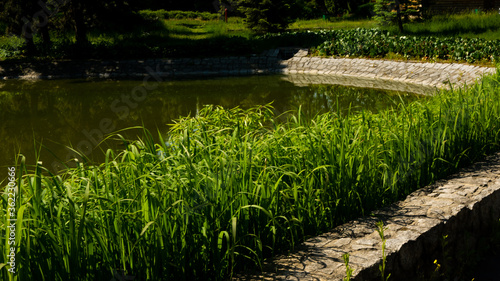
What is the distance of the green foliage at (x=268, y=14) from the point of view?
78.6ft

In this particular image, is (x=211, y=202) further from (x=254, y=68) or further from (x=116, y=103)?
(x=254, y=68)

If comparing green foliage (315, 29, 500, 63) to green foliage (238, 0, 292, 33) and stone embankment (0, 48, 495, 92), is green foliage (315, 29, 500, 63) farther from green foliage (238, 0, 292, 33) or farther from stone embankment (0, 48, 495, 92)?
green foliage (238, 0, 292, 33)

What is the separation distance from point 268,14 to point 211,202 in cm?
2175

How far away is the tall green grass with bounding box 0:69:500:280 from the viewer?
2932mm

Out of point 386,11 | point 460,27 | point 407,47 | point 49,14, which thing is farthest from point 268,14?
point 49,14

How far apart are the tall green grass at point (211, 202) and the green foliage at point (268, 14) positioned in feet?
64.8

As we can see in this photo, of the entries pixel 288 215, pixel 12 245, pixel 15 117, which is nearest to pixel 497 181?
pixel 288 215

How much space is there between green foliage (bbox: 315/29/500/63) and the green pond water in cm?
307

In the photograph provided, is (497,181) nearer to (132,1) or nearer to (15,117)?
(15,117)

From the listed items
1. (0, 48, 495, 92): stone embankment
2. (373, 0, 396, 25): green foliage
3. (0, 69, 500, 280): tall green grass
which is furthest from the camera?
(373, 0, 396, 25): green foliage

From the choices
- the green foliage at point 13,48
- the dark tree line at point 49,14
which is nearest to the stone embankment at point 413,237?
the dark tree line at point 49,14

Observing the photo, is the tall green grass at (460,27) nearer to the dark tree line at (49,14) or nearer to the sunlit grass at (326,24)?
the sunlit grass at (326,24)

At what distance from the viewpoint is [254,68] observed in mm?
19578

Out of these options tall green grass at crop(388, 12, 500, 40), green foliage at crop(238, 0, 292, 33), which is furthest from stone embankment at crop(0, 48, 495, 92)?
green foliage at crop(238, 0, 292, 33)
